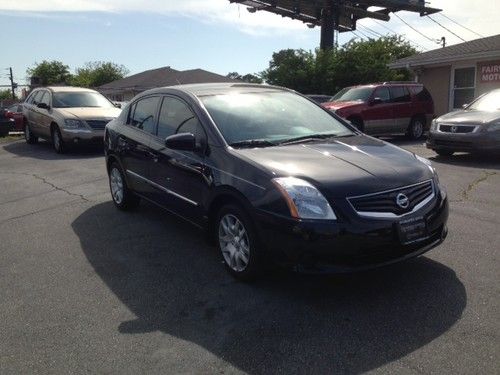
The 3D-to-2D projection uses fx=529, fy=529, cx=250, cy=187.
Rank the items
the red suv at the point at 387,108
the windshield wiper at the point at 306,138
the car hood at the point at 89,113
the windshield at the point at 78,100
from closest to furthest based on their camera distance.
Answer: the windshield wiper at the point at 306,138, the car hood at the point at 89,113, the windshield at the point at 78,100, the red suv at the point at 387,108

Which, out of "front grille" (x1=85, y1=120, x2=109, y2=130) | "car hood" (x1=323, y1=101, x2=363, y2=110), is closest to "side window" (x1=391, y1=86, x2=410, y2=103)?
"car hood" (x1=323, y1=101, x2=363, y2=110)

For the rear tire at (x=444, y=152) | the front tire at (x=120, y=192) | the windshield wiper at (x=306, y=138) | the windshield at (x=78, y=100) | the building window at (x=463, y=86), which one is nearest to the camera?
the windshield wiper at (x=306, y=138)

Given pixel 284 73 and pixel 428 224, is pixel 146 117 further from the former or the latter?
pixel 284 73

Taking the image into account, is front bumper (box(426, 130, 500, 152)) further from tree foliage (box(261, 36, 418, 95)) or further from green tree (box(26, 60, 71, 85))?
green tree (box(26, 60, 71, 85))

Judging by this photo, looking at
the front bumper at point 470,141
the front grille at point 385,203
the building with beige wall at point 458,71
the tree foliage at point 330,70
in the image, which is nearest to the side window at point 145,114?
the front grille at point 385,203

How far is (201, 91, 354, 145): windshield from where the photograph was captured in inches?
191

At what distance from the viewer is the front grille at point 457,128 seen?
33.8ft

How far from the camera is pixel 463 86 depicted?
18969 mm

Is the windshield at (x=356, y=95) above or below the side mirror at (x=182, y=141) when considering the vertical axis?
above

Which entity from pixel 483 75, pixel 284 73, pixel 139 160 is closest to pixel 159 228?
pixel 139 160

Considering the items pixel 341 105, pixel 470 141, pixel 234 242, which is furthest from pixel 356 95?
pixel 234 242

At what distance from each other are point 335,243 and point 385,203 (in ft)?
1.68

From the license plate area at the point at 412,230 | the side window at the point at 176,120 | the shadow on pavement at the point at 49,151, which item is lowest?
the shadow on pavement at the point at 49,151

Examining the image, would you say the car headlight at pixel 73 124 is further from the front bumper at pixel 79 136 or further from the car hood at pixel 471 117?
the car hood at pixel 471 117
